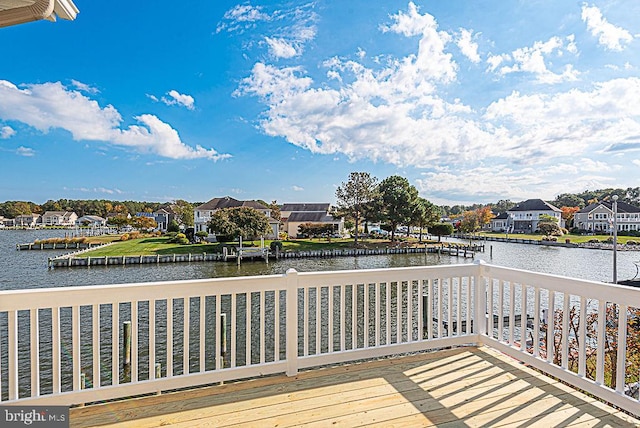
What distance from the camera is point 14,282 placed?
18125mm

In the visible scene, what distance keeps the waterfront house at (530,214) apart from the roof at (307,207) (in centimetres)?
3265

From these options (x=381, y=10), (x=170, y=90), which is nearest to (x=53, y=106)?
(x=170, y=90)

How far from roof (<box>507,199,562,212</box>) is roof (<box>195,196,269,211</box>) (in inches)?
1683

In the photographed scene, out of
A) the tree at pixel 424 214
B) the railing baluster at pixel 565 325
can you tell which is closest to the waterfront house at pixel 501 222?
the tree at pixel 424 214

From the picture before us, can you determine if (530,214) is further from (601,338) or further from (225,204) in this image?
(601,338)

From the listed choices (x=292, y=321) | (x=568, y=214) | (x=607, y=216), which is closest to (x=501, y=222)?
(x=568, y=214)

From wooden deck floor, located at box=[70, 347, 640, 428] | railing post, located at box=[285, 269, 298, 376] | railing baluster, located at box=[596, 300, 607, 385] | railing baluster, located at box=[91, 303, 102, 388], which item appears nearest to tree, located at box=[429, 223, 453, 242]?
wooden deck floor, located at box=[70, 347, 640, 428]

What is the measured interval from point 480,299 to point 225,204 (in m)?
41.4

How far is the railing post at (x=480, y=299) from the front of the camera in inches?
135

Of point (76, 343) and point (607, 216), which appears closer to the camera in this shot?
point (76, 343)

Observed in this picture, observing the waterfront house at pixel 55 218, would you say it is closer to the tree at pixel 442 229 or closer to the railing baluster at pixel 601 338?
the tree at pixel 442 229

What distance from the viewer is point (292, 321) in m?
2.78

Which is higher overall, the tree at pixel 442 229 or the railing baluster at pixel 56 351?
the railing baluster at pixel 56 351

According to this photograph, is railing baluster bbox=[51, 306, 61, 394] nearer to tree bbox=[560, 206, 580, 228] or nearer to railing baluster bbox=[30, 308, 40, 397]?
railing baluster bbox=[30, 308, 40, 397]
